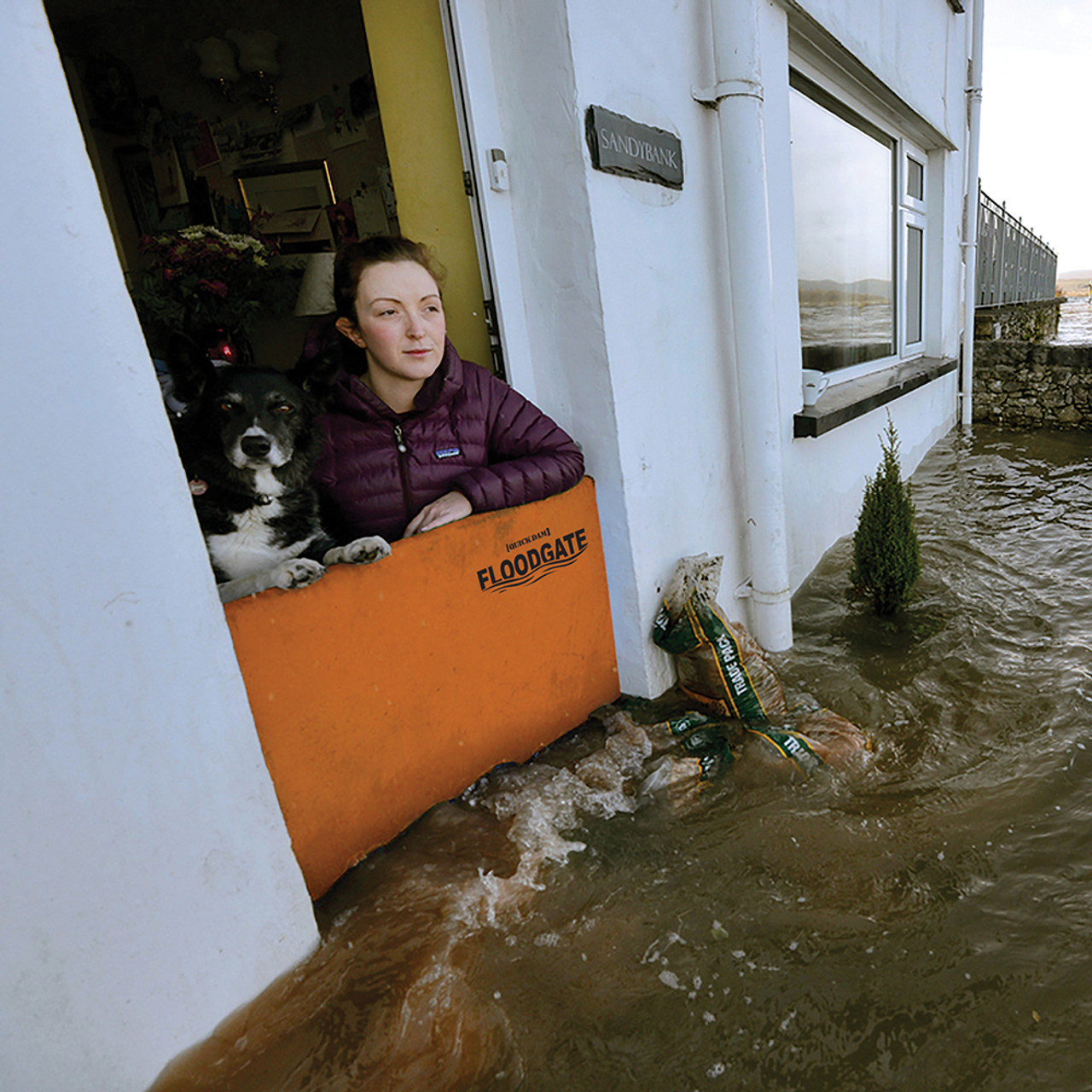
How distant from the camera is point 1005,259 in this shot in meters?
11.1

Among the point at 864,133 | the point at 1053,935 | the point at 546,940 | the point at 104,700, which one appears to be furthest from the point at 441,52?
the point at 864,133

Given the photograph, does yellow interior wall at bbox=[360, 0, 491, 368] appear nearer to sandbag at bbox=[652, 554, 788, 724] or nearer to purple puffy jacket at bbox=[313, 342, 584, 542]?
purple puffy jacket at bbox=[313, 342, 584, 542]

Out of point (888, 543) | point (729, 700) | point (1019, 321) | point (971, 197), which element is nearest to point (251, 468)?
point (729, 700)

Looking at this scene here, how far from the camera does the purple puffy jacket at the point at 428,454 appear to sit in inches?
82.9

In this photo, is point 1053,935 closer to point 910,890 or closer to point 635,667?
point 910,890

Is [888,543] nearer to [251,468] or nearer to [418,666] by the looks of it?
[418,666]

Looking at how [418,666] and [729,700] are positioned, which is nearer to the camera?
[418,666]

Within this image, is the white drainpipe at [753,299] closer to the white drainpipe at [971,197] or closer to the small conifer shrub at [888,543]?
the small conifer shrub at [888,543]

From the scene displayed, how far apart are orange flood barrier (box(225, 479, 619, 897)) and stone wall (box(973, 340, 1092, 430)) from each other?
818 cm

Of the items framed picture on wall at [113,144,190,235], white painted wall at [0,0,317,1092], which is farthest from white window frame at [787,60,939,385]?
white painted wall at [0,0,317,1092]

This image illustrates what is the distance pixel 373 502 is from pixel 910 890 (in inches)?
75.6

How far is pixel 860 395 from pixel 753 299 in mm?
1872

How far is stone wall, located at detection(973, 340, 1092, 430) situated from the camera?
25.3 feet

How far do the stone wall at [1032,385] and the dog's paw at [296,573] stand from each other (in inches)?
366
